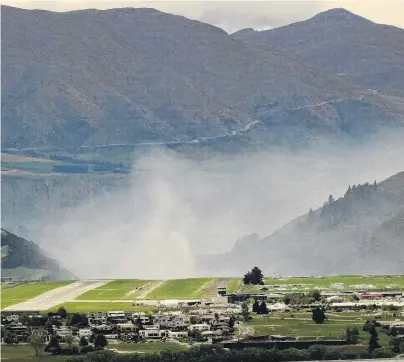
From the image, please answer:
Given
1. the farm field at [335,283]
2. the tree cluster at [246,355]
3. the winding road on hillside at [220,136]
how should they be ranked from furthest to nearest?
the winding road on hillside at [220,136] < the farm field at [335,283] < the tree cluster at [246,355]

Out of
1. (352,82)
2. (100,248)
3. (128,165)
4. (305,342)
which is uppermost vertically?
(352,82)

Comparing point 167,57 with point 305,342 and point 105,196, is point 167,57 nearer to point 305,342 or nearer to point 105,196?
point 105,196

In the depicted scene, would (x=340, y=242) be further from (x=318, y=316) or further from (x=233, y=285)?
(x=318, y=316)

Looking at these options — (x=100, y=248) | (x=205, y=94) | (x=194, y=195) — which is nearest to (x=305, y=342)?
(x=100, y=248)

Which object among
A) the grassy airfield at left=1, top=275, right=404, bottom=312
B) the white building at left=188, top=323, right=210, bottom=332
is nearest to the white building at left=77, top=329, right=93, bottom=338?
the white building at left=188, top=323, right=210, bottom=332

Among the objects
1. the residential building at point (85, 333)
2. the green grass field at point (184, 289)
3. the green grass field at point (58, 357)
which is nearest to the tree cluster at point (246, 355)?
the green grass field at point (58, 357)

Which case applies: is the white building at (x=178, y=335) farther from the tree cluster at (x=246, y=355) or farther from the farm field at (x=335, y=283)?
the farm field at (x=335, y=283)
